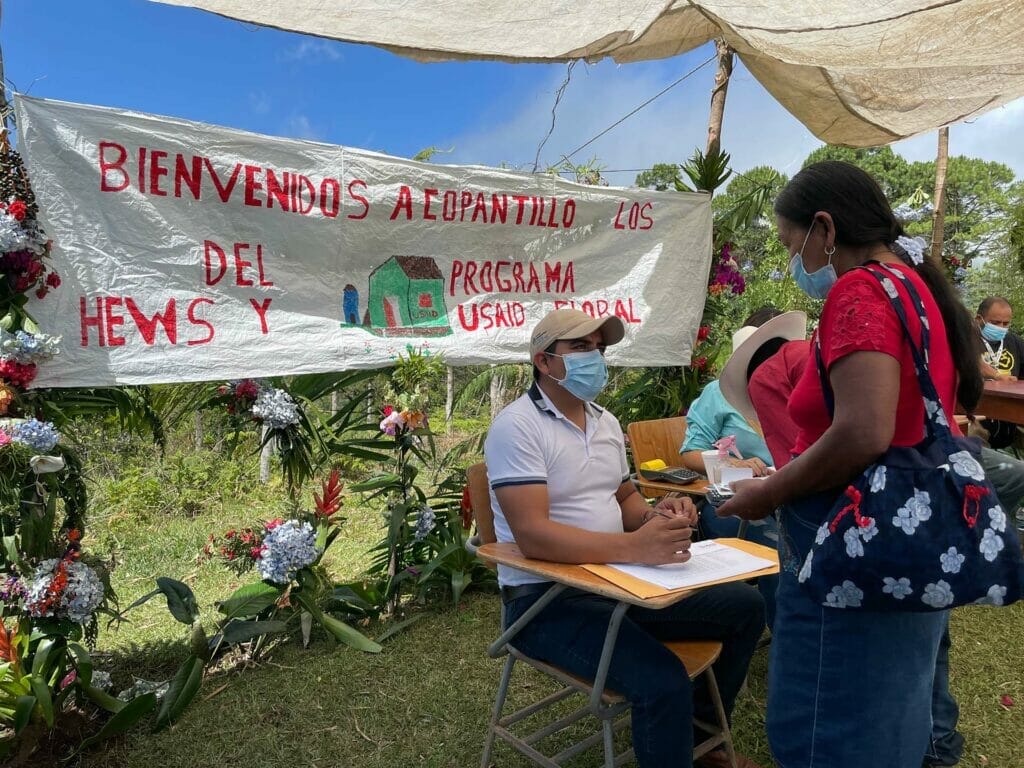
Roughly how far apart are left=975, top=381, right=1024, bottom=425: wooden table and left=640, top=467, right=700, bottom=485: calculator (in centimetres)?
189

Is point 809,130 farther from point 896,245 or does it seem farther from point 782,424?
point 896,245

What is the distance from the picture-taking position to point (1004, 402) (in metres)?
4.00

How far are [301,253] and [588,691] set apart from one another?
2013 millimetres

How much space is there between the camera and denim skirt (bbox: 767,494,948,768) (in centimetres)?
132

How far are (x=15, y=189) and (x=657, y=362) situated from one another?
9.69ft

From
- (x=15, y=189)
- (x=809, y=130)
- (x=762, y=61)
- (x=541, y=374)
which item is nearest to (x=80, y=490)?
(x=15, y=189)

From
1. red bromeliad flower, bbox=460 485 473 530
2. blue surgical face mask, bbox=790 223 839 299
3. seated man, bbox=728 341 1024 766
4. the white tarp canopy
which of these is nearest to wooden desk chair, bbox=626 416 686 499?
red bromeliad flower, bbox=460 485 473 530

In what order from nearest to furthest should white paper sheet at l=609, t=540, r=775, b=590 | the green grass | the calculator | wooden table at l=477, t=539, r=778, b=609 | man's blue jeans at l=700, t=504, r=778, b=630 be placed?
wooden table at l=477, t=539, r=778, b=609
white paper sheet at l=609, t=540, r=775, b=590
the green grass
man's blue jeans at l=700, t=504, r=778, b=630
the calculator

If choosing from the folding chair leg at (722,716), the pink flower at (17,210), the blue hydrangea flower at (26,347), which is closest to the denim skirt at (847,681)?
the folding chair leg at (722,716)

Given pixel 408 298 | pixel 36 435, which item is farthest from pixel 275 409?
pixel 36 435

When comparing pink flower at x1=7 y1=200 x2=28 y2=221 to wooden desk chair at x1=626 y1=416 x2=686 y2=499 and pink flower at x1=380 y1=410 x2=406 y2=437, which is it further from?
wooden desk chair at x1=626 y1=416 x2=686 y2=499

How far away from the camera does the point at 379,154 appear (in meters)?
3.06

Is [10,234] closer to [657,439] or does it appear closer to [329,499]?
[329,499]

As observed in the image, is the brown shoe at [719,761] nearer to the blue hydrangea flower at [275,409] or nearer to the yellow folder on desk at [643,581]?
the yellow folder on desk at [643,581]
